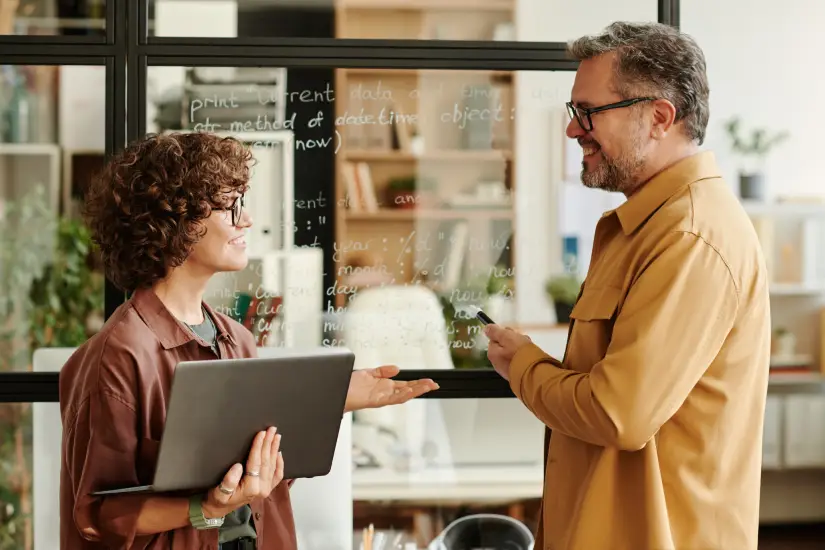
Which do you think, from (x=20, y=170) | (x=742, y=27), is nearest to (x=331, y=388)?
Result: (x=20, y=170)

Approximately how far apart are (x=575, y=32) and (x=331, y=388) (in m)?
1.51

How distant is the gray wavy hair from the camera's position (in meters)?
1.78

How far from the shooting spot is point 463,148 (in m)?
2.75

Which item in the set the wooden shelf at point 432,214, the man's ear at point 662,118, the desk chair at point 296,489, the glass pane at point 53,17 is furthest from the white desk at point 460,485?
the glass pane at point 53,17

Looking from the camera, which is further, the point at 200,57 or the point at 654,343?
the point at 200,57

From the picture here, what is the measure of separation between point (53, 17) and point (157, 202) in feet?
3.87

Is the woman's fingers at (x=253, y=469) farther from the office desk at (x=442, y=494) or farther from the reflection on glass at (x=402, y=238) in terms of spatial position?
the office desk at (x=442, y=494)

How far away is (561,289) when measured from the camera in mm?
2764

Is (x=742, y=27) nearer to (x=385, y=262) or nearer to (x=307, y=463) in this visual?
(x=385, y=262)

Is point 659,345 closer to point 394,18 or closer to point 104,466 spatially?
point 104,466

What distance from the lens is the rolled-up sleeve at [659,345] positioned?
62.2 inches

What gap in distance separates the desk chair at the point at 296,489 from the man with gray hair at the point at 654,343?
0.90 metres

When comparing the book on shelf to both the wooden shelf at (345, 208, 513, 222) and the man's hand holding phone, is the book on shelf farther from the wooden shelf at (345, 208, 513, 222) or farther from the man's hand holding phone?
the man's hand holding phone

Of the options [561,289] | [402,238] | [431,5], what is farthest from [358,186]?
[561,289]
